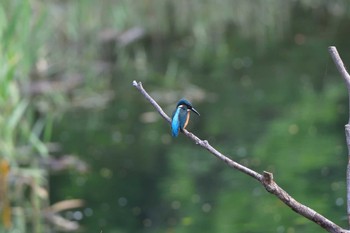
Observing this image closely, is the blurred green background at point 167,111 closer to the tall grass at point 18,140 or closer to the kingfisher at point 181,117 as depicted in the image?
the tall grass at point 18,140

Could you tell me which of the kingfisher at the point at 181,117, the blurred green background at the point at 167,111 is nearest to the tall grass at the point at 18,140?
the blurred green background at the point at 167,111

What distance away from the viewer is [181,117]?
172cm

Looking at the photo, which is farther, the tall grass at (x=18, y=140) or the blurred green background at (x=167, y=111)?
the blurred green background at (x=167, y=111)

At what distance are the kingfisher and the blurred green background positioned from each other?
2.87m

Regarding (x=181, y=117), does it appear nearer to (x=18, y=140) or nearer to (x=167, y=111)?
(x=18, y=140)

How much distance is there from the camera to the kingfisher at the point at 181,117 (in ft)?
5.58

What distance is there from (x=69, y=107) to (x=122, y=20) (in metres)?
1.51

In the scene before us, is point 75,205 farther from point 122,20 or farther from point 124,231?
point 122,20

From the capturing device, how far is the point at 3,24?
15.5 ft

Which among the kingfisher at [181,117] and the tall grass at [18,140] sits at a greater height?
the kingfisher at [181,117]

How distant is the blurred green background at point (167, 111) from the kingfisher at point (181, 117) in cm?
287

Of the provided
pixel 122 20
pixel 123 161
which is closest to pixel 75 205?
pixel 123 161

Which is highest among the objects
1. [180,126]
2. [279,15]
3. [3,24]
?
[180,126]

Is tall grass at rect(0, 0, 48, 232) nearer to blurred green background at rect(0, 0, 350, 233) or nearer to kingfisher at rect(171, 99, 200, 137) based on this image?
blurred green background at rect(0, 0, 350, 233)
